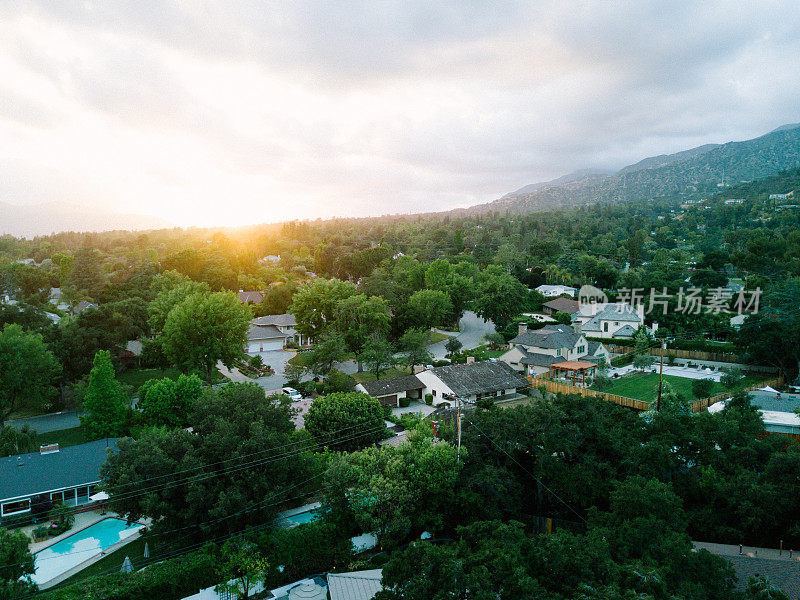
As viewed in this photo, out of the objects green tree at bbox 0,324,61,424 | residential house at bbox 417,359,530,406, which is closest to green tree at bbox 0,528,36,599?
green tree at bbox 0,324,61,424

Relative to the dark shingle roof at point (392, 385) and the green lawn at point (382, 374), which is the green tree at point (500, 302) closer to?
the green lawn at point (382, 374)

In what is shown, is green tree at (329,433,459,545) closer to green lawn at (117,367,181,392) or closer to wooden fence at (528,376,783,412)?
wooden fence at (528,376,783,412)

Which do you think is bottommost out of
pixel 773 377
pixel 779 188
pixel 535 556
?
pixel 773 377

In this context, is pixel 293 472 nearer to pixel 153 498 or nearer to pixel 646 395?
pixel 153 498

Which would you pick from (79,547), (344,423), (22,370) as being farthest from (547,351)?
(22,370)

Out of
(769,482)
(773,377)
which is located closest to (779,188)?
(773,377)
